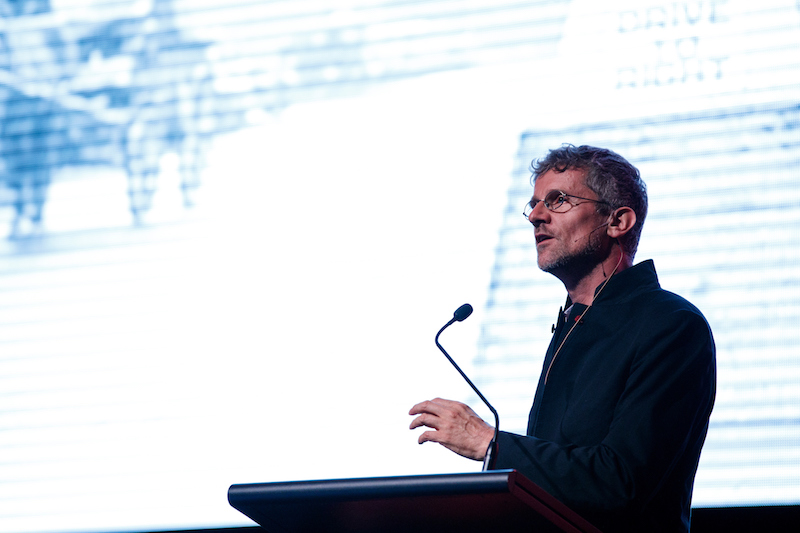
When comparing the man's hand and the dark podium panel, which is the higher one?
the man's hand

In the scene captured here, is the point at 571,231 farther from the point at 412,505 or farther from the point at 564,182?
the point at 412,505

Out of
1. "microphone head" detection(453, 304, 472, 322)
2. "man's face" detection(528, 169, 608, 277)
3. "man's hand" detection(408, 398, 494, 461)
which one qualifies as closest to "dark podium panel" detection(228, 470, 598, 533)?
"man's hand" detection(408, 398, 494, 461)

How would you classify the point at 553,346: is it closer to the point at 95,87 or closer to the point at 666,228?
the point at 666,228

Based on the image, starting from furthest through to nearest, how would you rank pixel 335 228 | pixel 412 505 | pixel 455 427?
pixel 335 228 → pixel 455 427 → pixel 412 505

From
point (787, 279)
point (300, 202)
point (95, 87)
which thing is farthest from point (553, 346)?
point (95, 87)

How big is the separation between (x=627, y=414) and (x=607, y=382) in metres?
0.12

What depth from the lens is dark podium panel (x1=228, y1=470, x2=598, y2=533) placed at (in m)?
1.09

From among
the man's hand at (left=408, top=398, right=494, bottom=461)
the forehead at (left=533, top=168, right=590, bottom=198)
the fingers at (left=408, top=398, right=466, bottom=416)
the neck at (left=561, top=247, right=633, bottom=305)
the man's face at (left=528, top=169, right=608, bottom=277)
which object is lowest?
the man's hand at (left=408, top=398, right=494, bottom=461)

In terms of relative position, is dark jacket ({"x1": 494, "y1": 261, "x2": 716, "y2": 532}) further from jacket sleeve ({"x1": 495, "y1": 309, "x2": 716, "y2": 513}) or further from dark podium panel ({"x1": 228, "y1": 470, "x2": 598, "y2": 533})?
dark podium panel ({"x1": 228, "y1": 470, "x2": 598, "y2": 533})

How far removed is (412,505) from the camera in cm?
119

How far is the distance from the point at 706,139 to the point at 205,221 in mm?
1516

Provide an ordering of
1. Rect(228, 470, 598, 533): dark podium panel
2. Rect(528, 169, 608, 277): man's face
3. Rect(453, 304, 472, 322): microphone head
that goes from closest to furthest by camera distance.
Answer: Rect(228, 470, 598, 533): dark podium panel
Rect(453, 304, 472, 322): microphone head
Rect(528, 169, 608, 277): man's face

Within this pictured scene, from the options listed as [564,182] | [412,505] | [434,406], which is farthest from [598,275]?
[412,505]

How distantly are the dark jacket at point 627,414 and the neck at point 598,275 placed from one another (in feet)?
0.45
